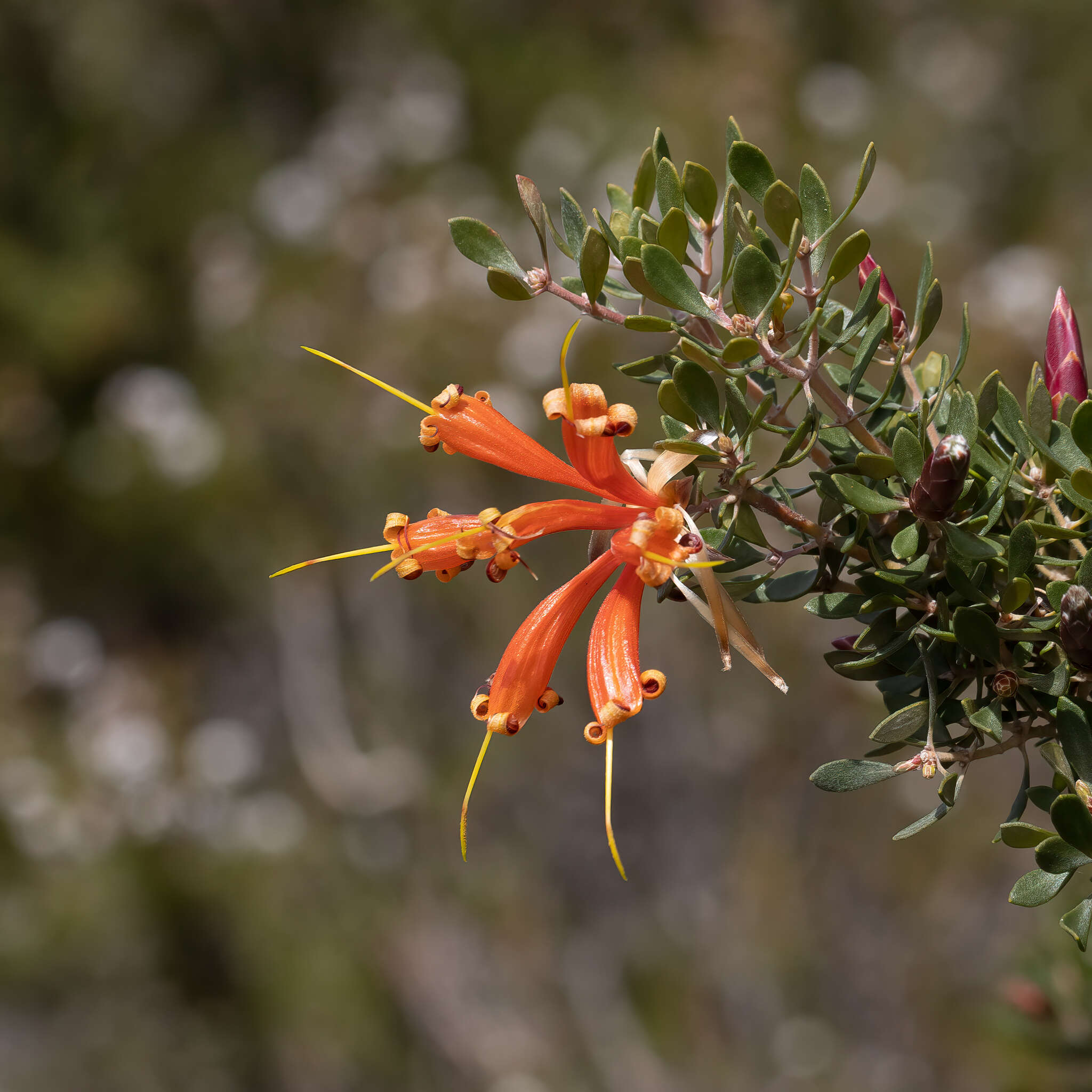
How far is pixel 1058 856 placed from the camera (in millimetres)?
435

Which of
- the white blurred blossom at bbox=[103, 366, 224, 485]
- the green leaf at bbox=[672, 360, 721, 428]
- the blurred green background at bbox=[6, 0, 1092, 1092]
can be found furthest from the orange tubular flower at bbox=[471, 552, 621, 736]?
the white blurred blossom at bbox=[103, 366, 224, 485]

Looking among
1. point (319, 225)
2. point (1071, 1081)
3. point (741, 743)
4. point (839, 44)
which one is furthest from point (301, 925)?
point (839, 44)

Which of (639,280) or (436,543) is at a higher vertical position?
(639,280)

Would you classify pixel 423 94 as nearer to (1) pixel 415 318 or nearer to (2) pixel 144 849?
(1) pixel 415 318

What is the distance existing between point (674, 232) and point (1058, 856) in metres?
0.37

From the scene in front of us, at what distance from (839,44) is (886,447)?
16.6 ft

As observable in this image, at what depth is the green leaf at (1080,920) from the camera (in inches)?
17.4

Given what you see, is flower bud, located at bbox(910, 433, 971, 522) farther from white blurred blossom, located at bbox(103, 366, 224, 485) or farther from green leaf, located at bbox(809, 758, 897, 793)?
white blurred blossom, located at bbox(103, 366, 224, 485)

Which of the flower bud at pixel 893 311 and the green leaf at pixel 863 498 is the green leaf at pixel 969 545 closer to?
the green leaf at pixel 863 498

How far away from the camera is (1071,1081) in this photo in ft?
3.86

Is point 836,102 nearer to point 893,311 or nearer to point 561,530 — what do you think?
point 893,311

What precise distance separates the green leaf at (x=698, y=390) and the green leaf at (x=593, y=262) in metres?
0.07

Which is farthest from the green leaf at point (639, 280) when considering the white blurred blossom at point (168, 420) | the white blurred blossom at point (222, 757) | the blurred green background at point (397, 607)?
the white blurred blossom at point (168, 420)

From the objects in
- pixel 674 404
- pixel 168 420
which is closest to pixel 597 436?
pixel 674 404
